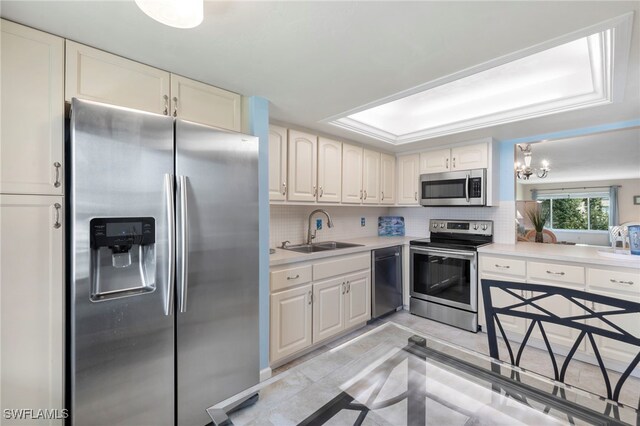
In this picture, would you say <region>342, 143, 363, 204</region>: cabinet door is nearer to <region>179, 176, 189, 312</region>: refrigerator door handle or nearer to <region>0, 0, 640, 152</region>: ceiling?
<region>0, 0, 640, 152</region>: ceiling

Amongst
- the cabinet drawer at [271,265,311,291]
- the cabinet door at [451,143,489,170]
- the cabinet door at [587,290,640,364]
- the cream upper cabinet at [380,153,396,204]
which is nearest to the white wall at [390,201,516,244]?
the cream upper cabinet at [380,153,396,204]

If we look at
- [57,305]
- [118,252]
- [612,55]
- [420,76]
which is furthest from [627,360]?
[57,305]

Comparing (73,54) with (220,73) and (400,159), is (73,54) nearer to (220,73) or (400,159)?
(220,73)

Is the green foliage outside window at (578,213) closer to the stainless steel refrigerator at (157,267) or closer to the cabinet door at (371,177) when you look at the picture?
the cabinet door at (371,177)

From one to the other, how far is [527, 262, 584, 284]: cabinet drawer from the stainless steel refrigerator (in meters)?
2.57

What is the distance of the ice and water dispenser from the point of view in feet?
4.27

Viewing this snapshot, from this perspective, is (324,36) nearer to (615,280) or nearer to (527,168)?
(615,280)

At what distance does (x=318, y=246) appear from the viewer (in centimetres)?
312

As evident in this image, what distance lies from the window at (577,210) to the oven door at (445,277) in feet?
3.41

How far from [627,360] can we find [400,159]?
2.87 m

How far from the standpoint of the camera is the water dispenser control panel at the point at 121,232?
1.29 metres

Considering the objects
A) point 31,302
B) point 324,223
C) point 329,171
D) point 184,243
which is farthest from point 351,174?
point 31,302

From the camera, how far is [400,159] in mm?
3842

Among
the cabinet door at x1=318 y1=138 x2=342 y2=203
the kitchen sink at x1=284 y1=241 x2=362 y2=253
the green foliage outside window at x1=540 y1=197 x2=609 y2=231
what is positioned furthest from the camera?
the kitchen sink at x1=284 y1=241 x2=362 y2=253
